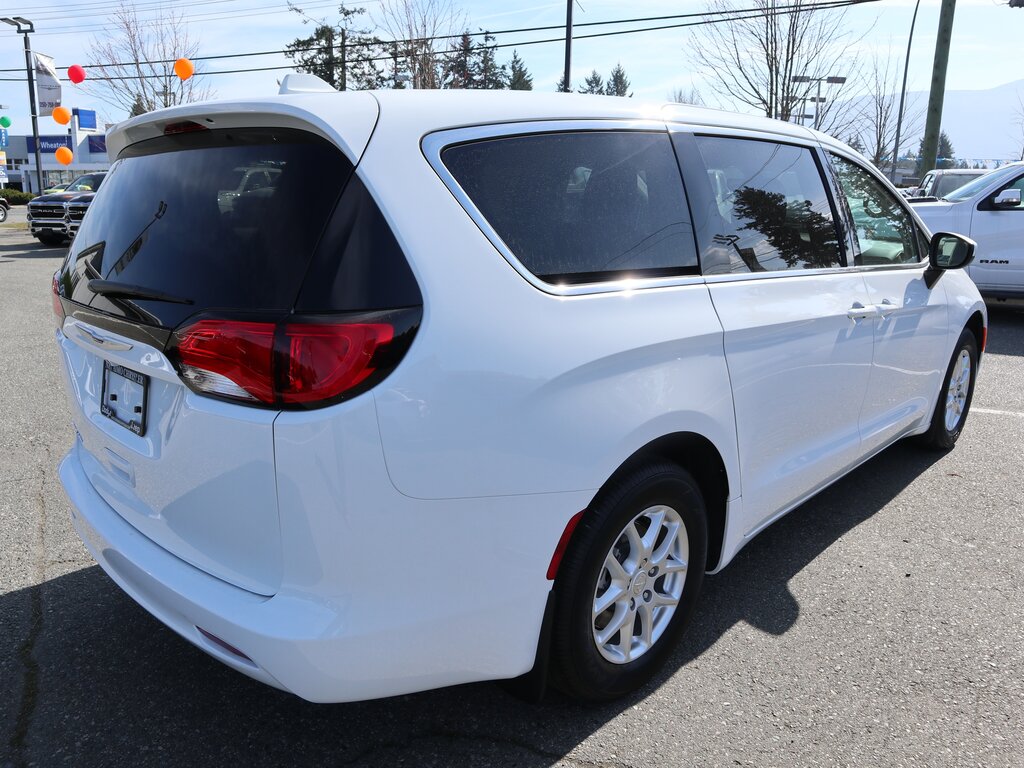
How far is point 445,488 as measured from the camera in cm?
193

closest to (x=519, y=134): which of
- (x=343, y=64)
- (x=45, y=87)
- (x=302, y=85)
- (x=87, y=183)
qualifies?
(x=302, y=85)

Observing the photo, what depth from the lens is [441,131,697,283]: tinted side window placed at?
2.16 metres

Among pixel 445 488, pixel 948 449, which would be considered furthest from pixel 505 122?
pixel 948 449

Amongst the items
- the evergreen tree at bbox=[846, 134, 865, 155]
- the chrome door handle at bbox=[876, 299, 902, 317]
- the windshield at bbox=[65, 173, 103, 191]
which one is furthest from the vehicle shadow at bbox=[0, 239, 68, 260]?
the evergreen tree at bbox=[846, 134, 865, 155]

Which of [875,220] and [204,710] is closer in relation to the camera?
[204,710]

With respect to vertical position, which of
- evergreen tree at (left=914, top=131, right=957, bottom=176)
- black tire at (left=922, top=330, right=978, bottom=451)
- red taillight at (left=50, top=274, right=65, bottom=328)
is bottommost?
black tire at (left=922, top=330, right=978, bottom=451)

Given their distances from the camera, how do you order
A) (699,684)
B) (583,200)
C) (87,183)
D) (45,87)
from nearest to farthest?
(583,200) < (699,684) < (87,183) < (45,87)

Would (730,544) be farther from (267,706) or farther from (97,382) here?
(97,382)

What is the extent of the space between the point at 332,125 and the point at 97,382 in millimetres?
1133

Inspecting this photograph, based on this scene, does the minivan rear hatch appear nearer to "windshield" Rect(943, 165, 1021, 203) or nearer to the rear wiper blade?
the rear wiper blade

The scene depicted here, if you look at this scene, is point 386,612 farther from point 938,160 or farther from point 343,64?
point 343,64

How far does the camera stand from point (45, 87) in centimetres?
2728

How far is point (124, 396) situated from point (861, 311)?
2.79 m

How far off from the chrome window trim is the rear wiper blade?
2.32ft
